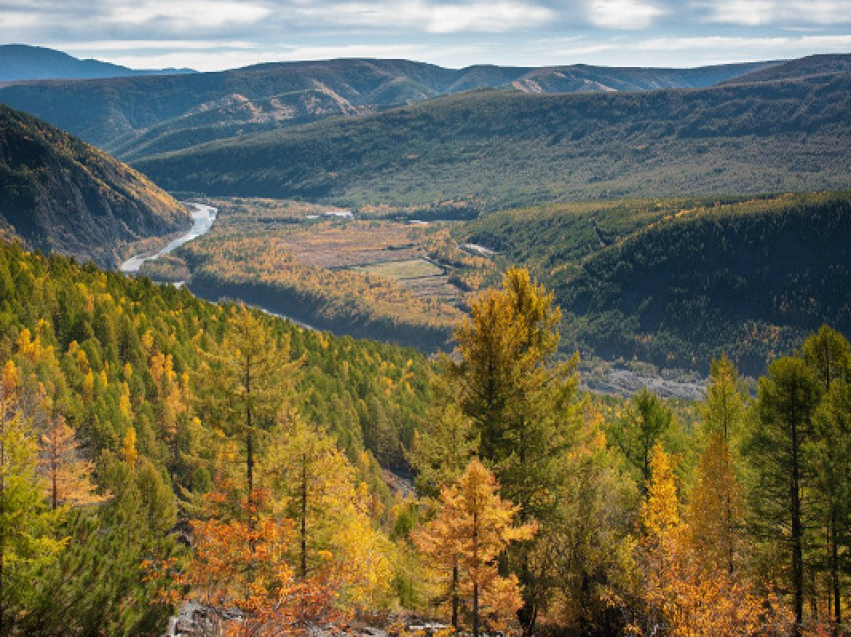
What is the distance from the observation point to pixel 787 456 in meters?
36.7

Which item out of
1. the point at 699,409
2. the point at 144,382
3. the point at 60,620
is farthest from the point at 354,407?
the point at 60,620

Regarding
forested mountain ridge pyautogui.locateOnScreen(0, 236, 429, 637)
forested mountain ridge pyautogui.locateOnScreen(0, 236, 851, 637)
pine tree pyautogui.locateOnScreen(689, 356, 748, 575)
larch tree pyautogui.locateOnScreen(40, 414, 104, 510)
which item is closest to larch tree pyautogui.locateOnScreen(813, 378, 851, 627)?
forested mountain ridge pyautogui.locateOnScreen(0, 236, 851, 637)

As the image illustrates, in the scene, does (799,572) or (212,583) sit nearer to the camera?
(212,583)

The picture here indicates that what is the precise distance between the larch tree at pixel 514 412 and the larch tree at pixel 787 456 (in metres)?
10.6

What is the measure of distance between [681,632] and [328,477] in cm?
1468

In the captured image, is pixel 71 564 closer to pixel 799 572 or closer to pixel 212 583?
pixel 212 583

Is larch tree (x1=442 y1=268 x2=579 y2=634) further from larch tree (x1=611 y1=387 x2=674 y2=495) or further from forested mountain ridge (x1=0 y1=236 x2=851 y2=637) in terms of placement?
larch tree (x1=611 y1=387 x2=674 y2=495)

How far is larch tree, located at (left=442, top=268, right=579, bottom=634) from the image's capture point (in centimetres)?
3266

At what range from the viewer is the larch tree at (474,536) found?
27.7 m

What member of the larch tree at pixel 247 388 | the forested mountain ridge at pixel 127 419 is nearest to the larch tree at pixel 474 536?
the forested mountain ridge at pixel 127 419

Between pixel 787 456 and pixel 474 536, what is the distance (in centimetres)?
1786

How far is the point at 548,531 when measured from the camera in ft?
A: 112

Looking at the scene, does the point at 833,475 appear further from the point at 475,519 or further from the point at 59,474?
the point at 59,474

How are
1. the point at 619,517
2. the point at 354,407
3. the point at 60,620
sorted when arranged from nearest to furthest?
the point at 60,620 < the point at 619,517 < the point at 354,407
